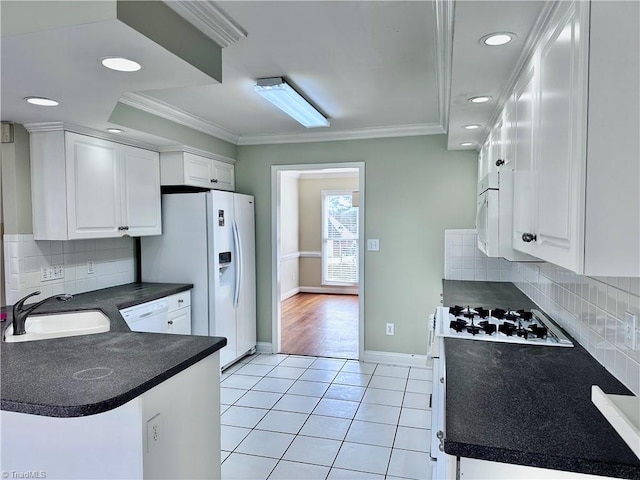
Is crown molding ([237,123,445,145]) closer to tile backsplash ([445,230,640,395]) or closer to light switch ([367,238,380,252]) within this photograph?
light switch ([367,238,380,252])

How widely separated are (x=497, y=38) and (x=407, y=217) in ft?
8.81

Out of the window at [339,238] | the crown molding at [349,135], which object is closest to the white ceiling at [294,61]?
the crown molding at [349,135]

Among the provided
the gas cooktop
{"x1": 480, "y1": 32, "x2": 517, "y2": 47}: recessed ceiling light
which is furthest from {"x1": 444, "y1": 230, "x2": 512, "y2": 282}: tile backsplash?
{"x1": 480, "y1": 32, "x2": 517, "y2": 47}: recessed ceiling light

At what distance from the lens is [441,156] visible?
404 centimetres

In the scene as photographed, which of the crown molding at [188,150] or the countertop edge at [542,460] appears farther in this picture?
the crown molding at [188,150]

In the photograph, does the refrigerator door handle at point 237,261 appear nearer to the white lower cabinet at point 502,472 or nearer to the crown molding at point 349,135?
the crown molding at point 349,135

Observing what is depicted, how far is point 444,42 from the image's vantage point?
2037 millimetres

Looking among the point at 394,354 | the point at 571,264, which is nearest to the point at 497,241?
the point at 571,264

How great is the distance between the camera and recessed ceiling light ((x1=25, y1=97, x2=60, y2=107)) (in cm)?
217

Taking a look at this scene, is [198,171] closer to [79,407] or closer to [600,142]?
[79,407]

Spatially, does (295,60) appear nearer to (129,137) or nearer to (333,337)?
(129,137)

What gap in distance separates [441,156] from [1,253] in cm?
364

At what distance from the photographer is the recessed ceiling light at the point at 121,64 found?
1.67m

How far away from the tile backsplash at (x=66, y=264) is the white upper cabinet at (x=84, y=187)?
0.47 feet
